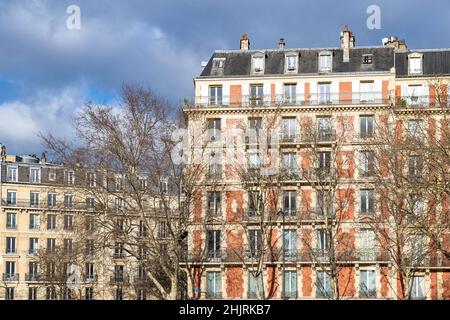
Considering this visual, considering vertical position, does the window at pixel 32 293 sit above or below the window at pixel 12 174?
below

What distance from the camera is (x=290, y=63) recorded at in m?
66.6

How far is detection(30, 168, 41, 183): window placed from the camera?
92.5m

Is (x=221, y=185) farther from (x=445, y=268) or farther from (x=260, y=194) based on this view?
(x=445, y=268)

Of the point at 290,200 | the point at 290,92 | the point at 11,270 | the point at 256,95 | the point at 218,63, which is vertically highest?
the point at 218,63

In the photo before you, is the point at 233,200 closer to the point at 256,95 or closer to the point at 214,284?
the point at 214,284

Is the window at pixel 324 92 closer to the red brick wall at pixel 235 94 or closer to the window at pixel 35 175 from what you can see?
the red brick wall at pixel 235 94

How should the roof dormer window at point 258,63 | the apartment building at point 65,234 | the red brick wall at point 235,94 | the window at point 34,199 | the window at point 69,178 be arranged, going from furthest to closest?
the window at point 34,199 < the roof dormer window at point 258,63 < the red brick wall at point 235,94 < the window at point 69,178 < the apartment building at point 65,234

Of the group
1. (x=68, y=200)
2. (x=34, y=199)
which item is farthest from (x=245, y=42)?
(x=34, y=199)

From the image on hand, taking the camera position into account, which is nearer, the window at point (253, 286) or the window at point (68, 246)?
the window at point (68, 246)

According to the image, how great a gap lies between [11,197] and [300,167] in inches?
1538

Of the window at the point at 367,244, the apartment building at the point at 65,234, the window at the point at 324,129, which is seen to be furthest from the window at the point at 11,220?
the window at the point at 367,244

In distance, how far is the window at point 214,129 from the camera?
64.4 meters

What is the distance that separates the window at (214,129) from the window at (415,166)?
48.7 ft
